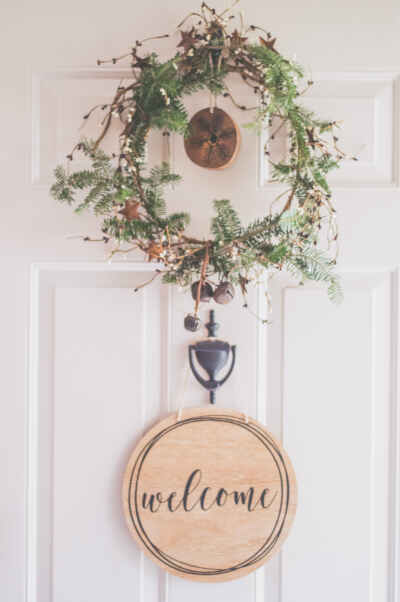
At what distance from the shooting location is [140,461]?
94 centimetres

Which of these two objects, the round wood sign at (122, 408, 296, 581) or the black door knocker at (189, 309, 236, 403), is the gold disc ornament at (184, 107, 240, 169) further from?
the round wood sign at (122, 408, 296, 581)

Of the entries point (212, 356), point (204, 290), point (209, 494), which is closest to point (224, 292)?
point (204, 290)

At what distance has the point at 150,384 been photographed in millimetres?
965

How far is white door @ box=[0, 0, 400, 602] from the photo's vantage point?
0.95 m

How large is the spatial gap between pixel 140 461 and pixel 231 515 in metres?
0.21

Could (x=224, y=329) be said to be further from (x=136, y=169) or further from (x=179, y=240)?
(x=136, y=169)

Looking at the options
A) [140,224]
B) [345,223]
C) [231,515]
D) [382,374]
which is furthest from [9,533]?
[345,223]

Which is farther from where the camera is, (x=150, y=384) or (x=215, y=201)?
(x=150, y=384)

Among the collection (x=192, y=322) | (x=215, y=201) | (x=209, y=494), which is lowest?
(x=209, y=494)

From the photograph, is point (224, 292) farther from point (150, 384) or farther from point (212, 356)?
point (150, 384)

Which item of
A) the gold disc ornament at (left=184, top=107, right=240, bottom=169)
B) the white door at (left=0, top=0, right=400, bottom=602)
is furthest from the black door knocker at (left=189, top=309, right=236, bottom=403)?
the gold disc ornament at (left=184, top=107, right=240, bottom=169)

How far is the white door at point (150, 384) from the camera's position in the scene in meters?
0.95

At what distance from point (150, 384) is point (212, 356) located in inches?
5.9

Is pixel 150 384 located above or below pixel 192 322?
below
